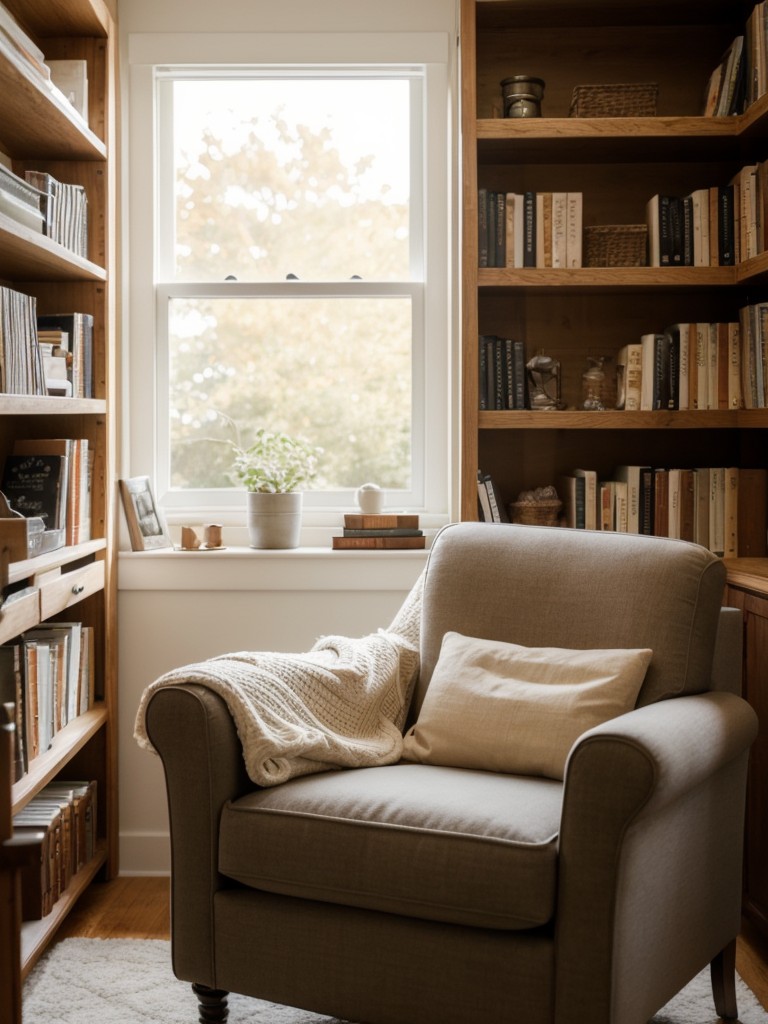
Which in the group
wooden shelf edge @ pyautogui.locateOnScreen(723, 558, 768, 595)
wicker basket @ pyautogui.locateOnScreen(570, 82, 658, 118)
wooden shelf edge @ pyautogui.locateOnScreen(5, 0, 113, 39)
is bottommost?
wooden shelf edge @ pyautogui.locateOnScreen(723, 558, 768, 595)

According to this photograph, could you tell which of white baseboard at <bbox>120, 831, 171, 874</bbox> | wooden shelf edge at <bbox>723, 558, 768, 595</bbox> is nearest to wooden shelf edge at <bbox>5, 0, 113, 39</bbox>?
wooden shelf edge at <bbox>723, 558, 768, 595</bbox>

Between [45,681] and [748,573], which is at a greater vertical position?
[748,573]

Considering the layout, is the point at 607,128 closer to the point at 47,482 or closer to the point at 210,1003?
the point at 47,482

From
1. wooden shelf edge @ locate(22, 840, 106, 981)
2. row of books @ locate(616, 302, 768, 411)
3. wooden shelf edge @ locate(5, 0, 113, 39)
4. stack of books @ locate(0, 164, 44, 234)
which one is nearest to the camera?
stack of books @ locate(0, 164, 44, 234)

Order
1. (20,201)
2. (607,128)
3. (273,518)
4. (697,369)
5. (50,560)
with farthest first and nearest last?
(273,518)
(697,369)
(607,128)
(50,560)
(20,201)

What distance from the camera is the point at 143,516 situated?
288 cm

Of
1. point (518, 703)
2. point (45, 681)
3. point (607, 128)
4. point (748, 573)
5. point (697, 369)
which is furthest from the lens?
point (697, 369)

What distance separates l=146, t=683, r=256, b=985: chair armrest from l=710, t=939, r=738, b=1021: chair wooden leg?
971 millimetres

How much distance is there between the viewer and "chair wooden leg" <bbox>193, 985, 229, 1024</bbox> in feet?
6.15

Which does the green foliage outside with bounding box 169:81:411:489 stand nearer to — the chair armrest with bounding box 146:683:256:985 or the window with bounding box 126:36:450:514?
the window with bounding box 126:36:450:514

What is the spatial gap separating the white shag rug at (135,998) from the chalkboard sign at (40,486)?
0.95 m

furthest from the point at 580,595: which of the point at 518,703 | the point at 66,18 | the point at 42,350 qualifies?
the point at 66,18

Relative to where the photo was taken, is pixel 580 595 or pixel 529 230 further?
pixel 529 230

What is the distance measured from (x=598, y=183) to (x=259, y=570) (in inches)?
56.5
